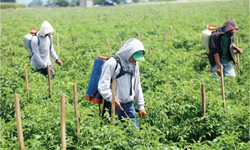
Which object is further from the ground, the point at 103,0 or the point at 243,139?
the point at 103,0

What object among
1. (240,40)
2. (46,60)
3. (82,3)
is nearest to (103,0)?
(82,3)

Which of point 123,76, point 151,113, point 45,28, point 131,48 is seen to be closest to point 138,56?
point 131,48

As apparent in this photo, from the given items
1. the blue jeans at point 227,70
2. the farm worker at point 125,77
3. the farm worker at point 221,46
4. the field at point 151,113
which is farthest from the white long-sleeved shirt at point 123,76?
the blue jeans at point 227,70

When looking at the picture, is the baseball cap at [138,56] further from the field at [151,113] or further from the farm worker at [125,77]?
the field at [151,113]

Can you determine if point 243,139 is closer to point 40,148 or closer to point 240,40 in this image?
point 40,148

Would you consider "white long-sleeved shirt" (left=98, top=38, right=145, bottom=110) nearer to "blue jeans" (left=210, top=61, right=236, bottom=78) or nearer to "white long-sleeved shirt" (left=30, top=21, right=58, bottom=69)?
"white long-sleeved shirt" (left=30, top=21, right=58, bottom=69)

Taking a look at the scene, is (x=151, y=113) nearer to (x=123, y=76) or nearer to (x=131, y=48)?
(x=123, y=76)

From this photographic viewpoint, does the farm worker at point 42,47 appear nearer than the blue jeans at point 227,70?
Yes

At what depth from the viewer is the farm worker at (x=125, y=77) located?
4.02 meters

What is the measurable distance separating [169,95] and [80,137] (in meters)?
2.72

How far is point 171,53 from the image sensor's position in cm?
1070

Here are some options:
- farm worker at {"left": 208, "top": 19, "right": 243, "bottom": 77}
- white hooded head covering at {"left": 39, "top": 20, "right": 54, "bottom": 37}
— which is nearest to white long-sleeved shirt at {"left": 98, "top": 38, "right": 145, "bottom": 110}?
white hooded head covering at {"left": 39, "top": 20, "right": 54, "bottom": 37}

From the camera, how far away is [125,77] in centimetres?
421

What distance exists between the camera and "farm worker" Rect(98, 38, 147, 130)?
402 centimetres
